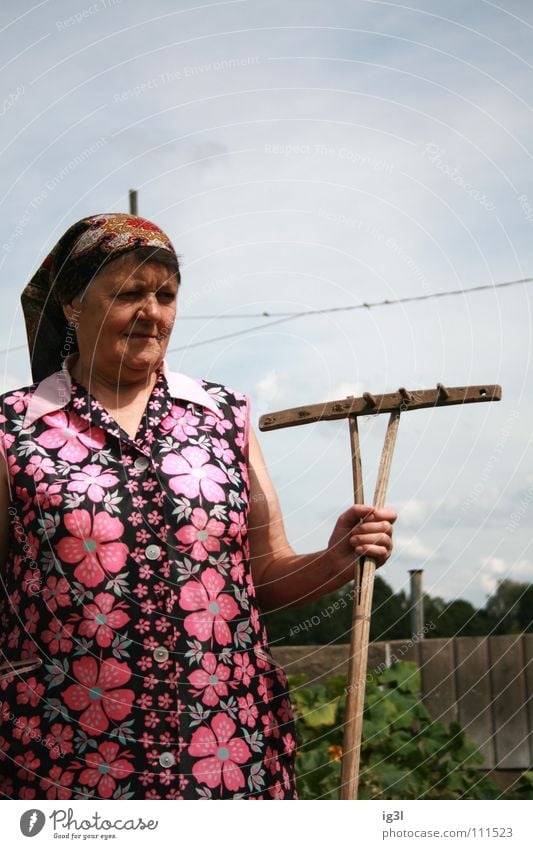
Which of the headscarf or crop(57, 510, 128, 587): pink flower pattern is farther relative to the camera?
the headscarf

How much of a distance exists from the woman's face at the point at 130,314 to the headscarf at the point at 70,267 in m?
0.03

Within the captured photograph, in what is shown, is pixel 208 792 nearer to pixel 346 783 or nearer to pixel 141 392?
pixel 346 783

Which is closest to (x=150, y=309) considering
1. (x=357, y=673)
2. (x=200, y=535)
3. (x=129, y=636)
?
(x=200, y=535)

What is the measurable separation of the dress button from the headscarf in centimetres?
80

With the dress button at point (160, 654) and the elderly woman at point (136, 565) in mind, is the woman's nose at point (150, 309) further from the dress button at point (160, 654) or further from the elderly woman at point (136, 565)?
the dress button at point (160, 654)

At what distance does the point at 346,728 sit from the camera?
2344 millimetres

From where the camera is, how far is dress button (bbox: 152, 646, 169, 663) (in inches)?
87.0

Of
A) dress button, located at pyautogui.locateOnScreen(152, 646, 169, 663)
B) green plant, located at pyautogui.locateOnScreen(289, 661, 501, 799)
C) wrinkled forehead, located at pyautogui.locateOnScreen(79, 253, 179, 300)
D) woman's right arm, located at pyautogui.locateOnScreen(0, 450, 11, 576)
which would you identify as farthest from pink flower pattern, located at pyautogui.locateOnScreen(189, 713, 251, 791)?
green plant, located at pyautogui.locateOnScreen(289, 661, 501, 799)

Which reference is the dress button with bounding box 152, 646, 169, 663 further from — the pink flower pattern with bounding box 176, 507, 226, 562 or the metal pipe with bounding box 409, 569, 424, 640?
the metal pipe with bounding box 409, 569, 424, 640

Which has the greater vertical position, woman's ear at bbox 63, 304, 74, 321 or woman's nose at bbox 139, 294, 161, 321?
woman's ear at bbox 63, 304, 74, 321

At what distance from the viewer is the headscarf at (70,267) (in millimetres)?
2385

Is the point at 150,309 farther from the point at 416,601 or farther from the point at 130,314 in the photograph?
the point at 416,601
